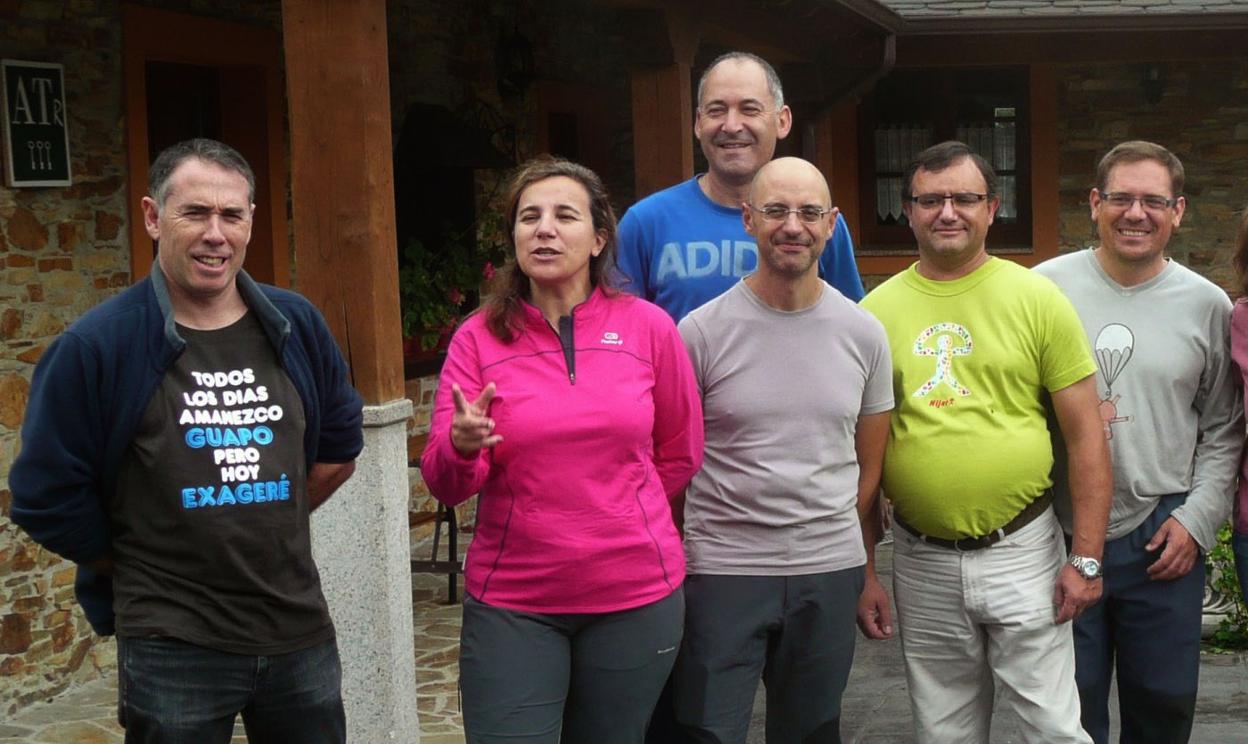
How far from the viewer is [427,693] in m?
6.10

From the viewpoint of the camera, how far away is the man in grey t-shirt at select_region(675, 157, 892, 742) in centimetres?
335

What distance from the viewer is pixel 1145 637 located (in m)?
3.75

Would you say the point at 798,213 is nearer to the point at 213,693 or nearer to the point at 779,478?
the point at 779,478

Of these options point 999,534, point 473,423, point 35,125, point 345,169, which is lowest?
point 999,534

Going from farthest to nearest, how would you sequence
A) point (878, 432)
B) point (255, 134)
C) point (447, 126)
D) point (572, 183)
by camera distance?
point (447, 126), point (255, 134), point (878, 432), point (572, 183)

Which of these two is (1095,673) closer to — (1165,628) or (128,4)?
(1165,628)

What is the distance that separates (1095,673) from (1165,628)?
0.65 feet

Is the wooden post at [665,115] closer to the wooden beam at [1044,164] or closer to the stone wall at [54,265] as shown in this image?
the stone wall at [54,265]

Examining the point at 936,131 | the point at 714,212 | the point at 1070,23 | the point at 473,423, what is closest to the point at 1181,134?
the point at 1070,23

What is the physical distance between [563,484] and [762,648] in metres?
0.69

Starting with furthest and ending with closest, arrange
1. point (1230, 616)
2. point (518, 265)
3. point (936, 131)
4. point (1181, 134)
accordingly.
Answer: point (936, 131) < point (1181, 134) < point (1230, 616) < point (518, 265)

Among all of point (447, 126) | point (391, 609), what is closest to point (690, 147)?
point (447, 126)

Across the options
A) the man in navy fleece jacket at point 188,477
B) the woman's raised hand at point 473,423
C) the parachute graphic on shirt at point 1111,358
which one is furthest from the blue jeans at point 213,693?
the parachute graphic on shirt at point 1111,358

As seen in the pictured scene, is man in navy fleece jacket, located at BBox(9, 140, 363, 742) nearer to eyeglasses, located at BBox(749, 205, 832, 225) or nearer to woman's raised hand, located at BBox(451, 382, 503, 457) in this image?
woman's raised hand, located at BBox(451, 382, 503, 457)
